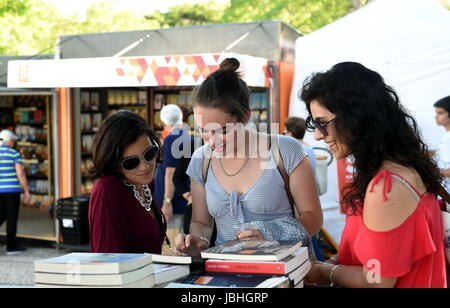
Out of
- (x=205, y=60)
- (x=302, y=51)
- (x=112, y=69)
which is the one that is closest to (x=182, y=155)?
(x=205, y=60)

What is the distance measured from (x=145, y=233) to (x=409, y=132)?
118 cm

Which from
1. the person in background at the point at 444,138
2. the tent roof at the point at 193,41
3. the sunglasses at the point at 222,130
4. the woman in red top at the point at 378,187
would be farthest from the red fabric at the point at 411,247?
the tent roof at the point at 193,41

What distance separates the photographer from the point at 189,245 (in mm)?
2143

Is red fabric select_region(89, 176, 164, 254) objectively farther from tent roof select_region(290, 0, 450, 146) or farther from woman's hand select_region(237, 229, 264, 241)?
tent roof select_region(290, 0, 450, 146)

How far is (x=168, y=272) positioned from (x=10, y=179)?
273 inches

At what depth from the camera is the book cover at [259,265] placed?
1.50 metres

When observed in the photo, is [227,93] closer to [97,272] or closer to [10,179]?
[97,272]

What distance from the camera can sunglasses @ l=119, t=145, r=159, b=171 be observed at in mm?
2344

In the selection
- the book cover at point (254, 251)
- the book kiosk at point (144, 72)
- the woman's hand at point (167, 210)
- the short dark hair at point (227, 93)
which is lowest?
the woman's hand at point (167, 210)

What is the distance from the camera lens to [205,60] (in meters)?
6.68

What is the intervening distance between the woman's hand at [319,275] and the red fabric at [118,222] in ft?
2.52

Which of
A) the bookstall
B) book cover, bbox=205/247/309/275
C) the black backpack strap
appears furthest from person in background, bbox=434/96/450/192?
the bookstall

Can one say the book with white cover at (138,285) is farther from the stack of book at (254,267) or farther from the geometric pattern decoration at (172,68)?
the geometric pattern decoration at (172,68)
